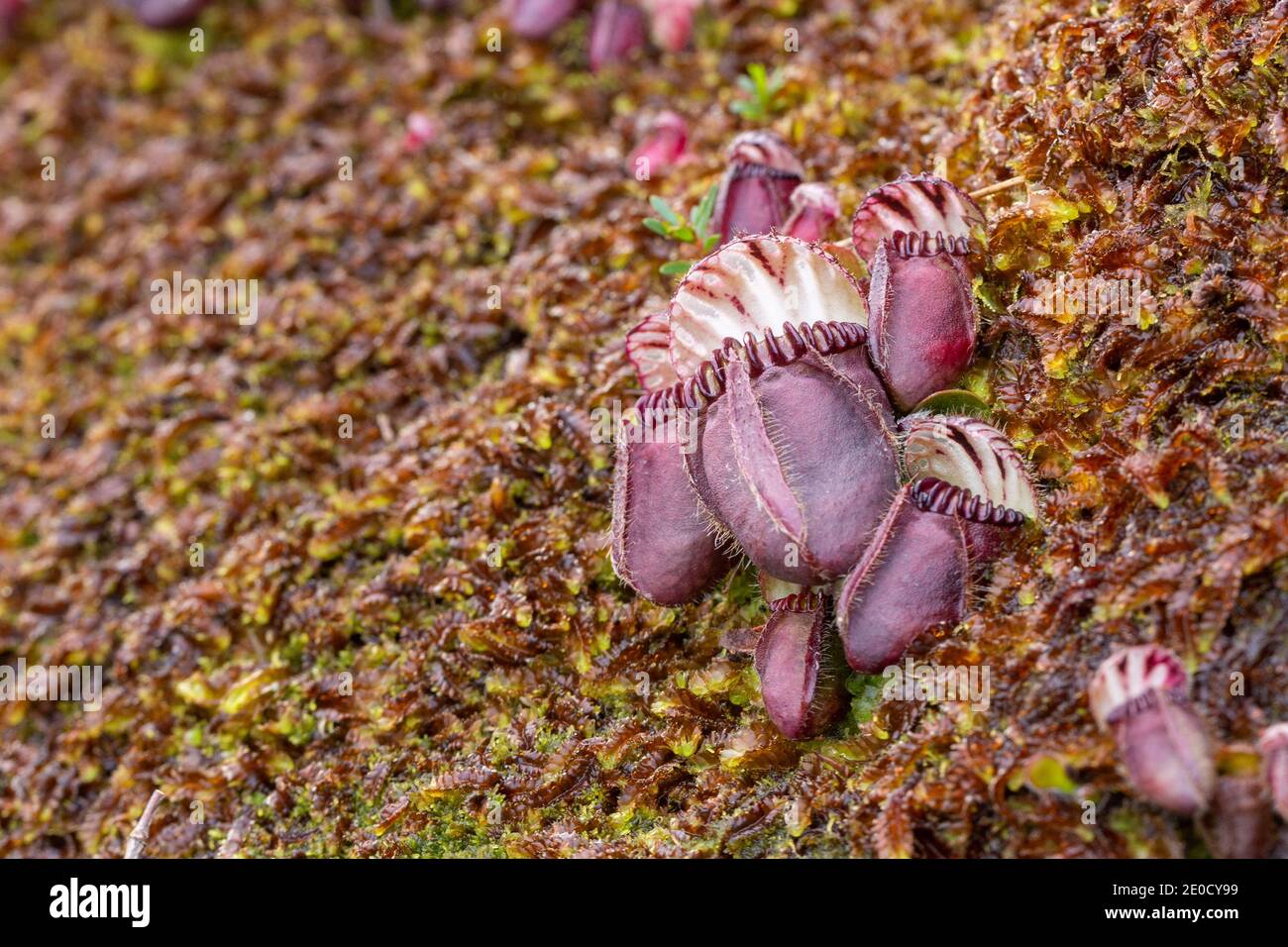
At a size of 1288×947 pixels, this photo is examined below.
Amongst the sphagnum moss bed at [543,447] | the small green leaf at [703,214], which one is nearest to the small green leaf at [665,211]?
the small green leaf at [703,214]

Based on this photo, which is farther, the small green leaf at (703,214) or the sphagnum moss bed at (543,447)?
the small green leaf at (703,214)

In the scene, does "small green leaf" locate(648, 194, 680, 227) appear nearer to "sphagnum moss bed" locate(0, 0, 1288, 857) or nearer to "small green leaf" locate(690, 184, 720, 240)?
"small green leaf" locate(690, 184, 720, 240)

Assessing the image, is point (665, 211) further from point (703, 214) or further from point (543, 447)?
point (543, 447)

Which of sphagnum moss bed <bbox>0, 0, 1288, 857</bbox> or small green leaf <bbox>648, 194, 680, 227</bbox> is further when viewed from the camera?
small green leaf <bbox>648, 194, 680, 227</bbox>

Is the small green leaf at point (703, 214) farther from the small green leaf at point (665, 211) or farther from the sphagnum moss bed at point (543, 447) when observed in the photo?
the sphagnum moss bed at point (543, 447)

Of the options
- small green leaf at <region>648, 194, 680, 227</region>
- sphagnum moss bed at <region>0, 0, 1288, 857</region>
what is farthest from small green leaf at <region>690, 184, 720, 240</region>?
sphagnum moss bed at <region>0, 0, 1288, 857</region>

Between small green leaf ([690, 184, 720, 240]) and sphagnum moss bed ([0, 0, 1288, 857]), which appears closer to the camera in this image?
sphagnum moss bed ([0, 0, 1288, 857])

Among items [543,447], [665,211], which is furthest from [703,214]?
[543,447]

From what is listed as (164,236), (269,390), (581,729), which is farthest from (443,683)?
(164,236)
